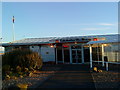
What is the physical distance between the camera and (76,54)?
25.0 metres

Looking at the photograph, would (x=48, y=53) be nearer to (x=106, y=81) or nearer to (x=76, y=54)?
(x=76, y=54)

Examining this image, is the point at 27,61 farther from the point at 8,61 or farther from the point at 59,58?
the point at 59,58

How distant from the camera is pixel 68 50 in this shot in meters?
25.4

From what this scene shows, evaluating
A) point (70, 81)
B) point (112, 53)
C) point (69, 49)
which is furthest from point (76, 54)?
point (70, 81)

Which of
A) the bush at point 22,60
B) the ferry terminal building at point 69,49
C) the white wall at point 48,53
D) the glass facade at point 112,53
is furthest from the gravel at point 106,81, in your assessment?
the white wall at point 48,53

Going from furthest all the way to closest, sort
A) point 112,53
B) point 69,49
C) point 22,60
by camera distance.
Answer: point 69,49 → point 112,53 → point 22,60

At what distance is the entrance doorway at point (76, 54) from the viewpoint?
2496 cm

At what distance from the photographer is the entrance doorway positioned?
25.0m

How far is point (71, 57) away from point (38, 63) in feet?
28.7

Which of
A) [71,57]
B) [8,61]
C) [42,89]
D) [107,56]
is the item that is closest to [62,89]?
[42,89]

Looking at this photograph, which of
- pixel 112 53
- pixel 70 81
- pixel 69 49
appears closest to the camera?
pixel 70 81

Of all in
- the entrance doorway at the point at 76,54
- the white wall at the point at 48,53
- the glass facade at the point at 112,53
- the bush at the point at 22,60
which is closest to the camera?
the bush at the point at 22,60

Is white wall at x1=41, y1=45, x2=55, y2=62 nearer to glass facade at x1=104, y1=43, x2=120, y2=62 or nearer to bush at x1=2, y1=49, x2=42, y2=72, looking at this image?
glass facade at x1=104, y1=43, x2=120, y2=62

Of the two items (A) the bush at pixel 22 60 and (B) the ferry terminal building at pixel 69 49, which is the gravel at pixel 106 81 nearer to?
(A) the bush at pixel 22 60
